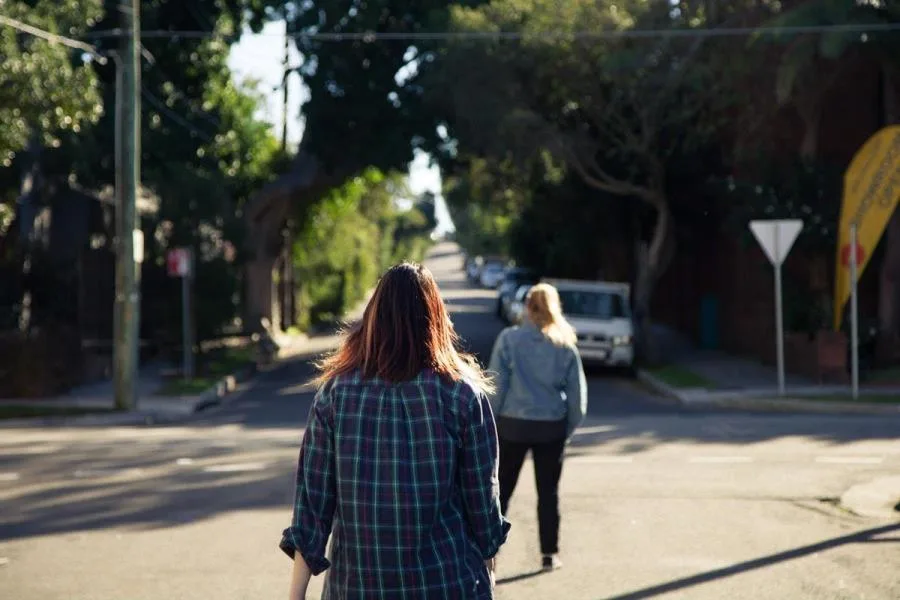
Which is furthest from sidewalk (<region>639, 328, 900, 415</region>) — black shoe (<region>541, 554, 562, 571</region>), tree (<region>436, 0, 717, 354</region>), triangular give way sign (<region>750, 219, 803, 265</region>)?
black shoe (<region>541, 554, 562, 571</region>)

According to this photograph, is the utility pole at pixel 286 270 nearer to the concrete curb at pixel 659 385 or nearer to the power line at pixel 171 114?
the power line at pixel 171 114

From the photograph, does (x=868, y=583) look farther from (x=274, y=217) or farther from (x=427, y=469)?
(x=274, y=217)

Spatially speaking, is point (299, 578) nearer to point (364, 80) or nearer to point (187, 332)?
point (187, 332)

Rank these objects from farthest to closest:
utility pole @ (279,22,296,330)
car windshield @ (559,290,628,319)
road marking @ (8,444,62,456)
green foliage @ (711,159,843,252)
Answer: utility pole @ (279,22,296,330) → car windshield @ (559,290,628,319) → green foliage @ (711,159,843,252) → road marking @ (8,444,62,456)

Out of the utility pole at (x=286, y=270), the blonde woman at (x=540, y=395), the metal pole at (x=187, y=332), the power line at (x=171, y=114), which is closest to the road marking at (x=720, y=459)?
the blonde woman at (x=540, y=395)

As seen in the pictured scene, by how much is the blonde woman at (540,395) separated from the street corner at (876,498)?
11.3 ft

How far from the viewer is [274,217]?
38.5m

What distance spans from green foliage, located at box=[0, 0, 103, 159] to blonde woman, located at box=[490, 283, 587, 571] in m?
12.7

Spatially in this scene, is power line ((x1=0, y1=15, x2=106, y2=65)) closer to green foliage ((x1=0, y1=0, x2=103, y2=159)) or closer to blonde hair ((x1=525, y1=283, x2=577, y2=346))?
green foliage ((x1=0, y1=0, x2=103, y2=159))

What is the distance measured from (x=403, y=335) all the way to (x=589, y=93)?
24674 mm

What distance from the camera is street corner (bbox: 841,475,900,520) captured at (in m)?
10.4

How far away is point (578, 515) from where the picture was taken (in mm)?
10297

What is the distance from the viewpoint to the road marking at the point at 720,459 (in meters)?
13.4

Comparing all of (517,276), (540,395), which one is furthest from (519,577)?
(517,276)
